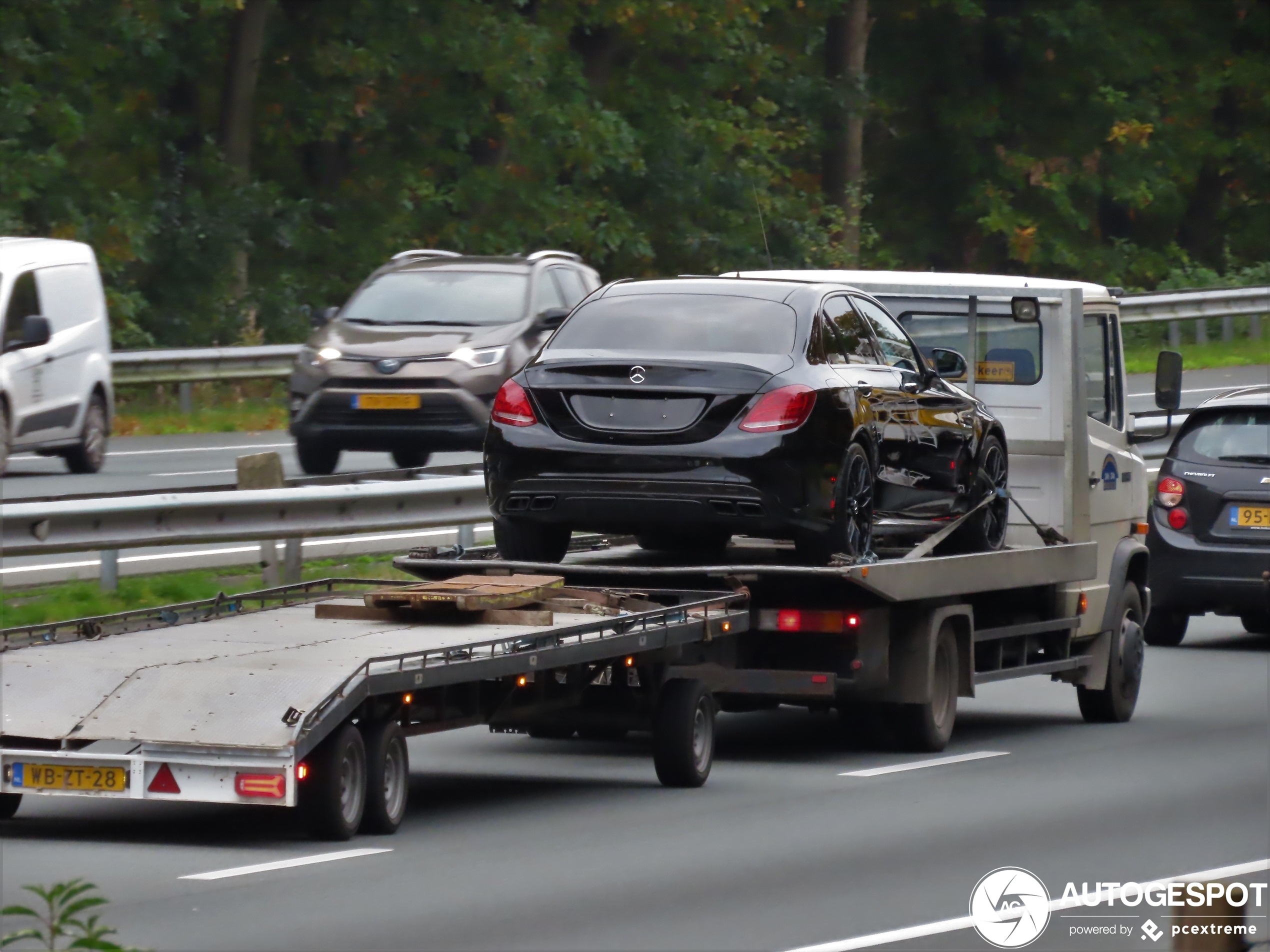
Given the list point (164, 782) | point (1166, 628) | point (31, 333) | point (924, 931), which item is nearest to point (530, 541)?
point (164, 782)

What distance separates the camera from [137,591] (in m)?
14.9

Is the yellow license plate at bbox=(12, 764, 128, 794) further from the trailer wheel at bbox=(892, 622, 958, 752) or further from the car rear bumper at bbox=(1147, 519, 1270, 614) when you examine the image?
the car rear bumper at bbox=(1147, 519, 1270, 614)

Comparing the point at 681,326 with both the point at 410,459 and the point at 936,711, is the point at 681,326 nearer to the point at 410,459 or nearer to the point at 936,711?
the point at 936,711

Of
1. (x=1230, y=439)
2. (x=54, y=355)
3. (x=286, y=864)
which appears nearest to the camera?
(x=286, y=864)

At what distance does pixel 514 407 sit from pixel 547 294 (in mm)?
10055

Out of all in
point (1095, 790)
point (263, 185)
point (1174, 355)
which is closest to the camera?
point (1095, 790)

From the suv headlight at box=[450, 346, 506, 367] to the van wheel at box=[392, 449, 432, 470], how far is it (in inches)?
35.3

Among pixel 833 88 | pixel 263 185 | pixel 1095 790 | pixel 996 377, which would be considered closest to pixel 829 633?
pixel 1095 790

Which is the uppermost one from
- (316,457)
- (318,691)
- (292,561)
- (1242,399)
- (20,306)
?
(20,306)

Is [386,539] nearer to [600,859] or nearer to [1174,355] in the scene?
[1174,355]

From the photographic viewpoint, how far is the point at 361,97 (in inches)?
1512

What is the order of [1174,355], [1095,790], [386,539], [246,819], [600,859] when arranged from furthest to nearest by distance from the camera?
[386,539] < [1174,355] < [1095,790] < [246,819] < [600,859]

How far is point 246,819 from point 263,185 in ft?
91.7

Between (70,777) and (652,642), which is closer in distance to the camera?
(70,777)
